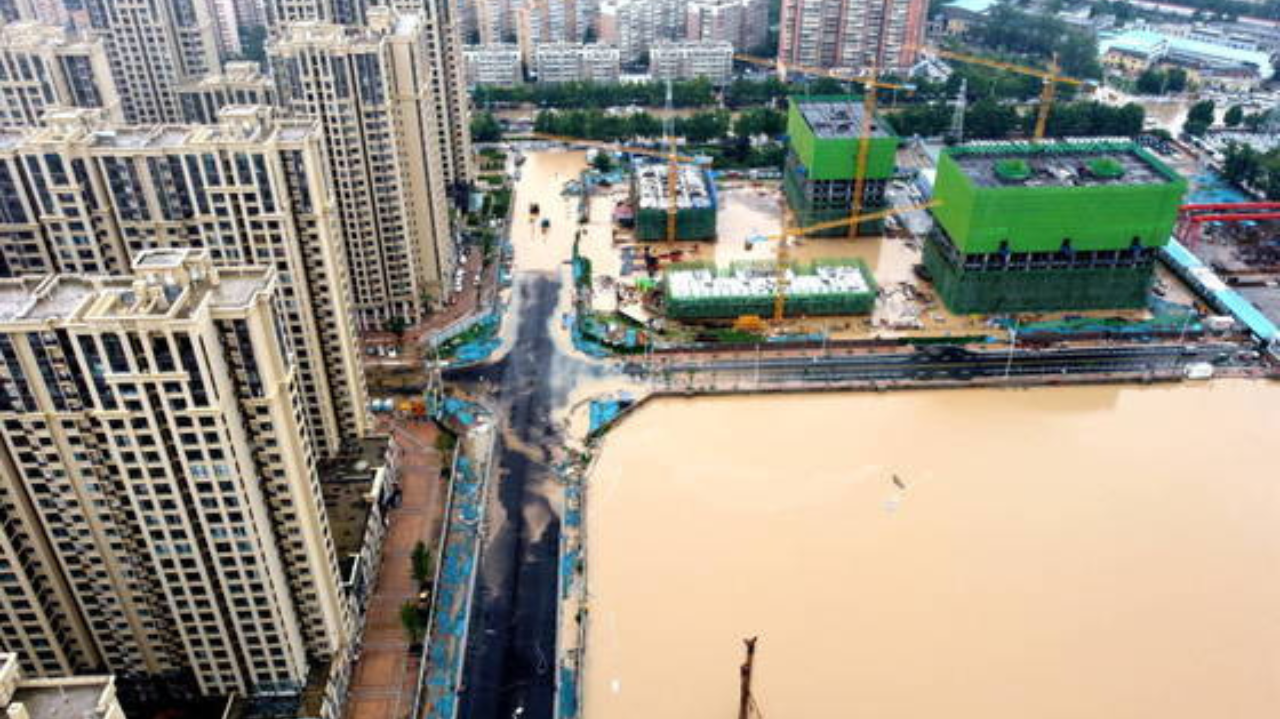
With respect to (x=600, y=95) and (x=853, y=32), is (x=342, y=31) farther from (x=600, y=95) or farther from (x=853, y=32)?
(x=853, y=32)

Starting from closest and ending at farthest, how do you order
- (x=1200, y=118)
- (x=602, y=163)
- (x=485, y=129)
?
1. (x=602, y=163)
2. (x=485, y=129)
3. (x=1200, y=118)

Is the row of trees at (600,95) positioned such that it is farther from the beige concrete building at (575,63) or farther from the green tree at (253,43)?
the green tree at (253,43)

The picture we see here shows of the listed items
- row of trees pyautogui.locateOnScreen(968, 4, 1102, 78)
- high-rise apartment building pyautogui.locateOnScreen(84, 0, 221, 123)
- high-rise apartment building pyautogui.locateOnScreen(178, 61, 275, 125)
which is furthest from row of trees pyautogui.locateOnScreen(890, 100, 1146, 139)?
high-rise apartment building pyautogui.locateOnScreen(84, 0, 221, 123)

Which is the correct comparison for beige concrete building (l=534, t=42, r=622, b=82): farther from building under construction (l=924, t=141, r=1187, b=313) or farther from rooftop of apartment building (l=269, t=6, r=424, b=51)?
building under construction (l=924, t=141, r=1187, b=313)

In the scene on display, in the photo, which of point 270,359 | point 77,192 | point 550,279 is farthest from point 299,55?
point 270,359

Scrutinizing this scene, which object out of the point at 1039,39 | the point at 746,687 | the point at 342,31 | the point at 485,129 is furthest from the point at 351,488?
the point at 1039,39

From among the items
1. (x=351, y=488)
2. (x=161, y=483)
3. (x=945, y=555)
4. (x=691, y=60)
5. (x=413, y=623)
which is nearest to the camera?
(x=161, y=483)
